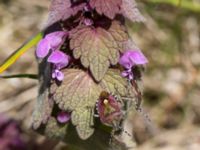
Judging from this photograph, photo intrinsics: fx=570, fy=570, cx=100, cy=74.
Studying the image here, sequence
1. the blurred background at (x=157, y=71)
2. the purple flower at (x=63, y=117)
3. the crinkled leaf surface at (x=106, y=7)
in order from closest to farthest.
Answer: the crinkled leaf surface at (x=106, y=7), the purple flower at (x=63, y=117), the blurred background at (x=157, y=71)

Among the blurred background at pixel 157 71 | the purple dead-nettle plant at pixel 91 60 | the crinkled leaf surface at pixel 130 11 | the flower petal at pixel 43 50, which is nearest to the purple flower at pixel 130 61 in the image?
the purple dead-nettle plant at pixel 91 60

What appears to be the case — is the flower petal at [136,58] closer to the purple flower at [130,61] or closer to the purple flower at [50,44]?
the purple flower at [130,61]

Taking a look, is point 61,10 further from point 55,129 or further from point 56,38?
point 55,129

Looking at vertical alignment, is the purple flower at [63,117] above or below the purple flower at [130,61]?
below

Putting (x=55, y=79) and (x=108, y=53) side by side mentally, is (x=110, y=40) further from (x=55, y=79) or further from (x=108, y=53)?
(x=55, y=79)

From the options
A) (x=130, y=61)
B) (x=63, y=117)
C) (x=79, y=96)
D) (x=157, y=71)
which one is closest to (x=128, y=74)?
(x=130, y=61)

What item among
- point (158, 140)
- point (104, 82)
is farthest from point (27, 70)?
point (104, 82)
